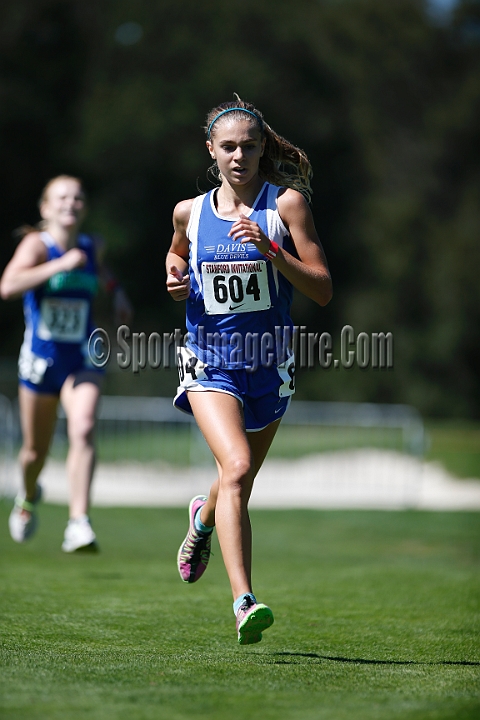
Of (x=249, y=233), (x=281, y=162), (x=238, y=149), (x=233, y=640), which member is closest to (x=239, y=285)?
(x=249, y=233)

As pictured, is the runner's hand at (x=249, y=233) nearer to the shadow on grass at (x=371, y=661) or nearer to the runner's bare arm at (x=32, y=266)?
the shadow on grass at (x=371, y=661)

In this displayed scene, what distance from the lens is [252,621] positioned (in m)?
3.79

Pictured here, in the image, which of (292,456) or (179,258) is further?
(292,456)

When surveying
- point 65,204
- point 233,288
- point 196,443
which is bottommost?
point 196,443

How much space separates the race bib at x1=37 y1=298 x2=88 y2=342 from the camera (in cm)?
699

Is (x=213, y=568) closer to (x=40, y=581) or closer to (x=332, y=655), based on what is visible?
(x=40, y=581)

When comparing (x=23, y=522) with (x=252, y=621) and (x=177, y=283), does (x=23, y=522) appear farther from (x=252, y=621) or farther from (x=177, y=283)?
(x=252, y=621)

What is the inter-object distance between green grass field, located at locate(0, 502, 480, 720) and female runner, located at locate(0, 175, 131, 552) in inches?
34.7

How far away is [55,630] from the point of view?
4.52 meters

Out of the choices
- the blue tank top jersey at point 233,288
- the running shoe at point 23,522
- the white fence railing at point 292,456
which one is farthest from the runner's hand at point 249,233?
the white fence railing at point 292,456

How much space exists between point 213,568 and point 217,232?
432cm

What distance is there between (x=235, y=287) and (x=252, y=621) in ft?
4.76

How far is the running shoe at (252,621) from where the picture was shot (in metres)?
3.78

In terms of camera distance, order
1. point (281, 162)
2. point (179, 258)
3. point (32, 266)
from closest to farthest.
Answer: point (179, 258), point (281, 162), point (32, 266)
